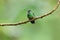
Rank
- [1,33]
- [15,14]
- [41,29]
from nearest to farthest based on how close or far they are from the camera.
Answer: [1,33], [15,14], [41,29]

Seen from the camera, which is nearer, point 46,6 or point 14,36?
point 14,36

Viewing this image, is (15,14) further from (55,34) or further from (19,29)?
(55,34)

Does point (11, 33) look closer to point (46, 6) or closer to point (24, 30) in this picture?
point (24, 30)

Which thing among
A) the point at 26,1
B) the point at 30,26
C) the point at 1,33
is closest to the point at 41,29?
the point at 30,26

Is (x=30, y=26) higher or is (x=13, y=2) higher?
(x=13, y=2)

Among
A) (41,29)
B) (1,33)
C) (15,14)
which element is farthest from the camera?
(41,29)

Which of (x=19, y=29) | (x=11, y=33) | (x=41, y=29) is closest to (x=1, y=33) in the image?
(x=11, y=33)
